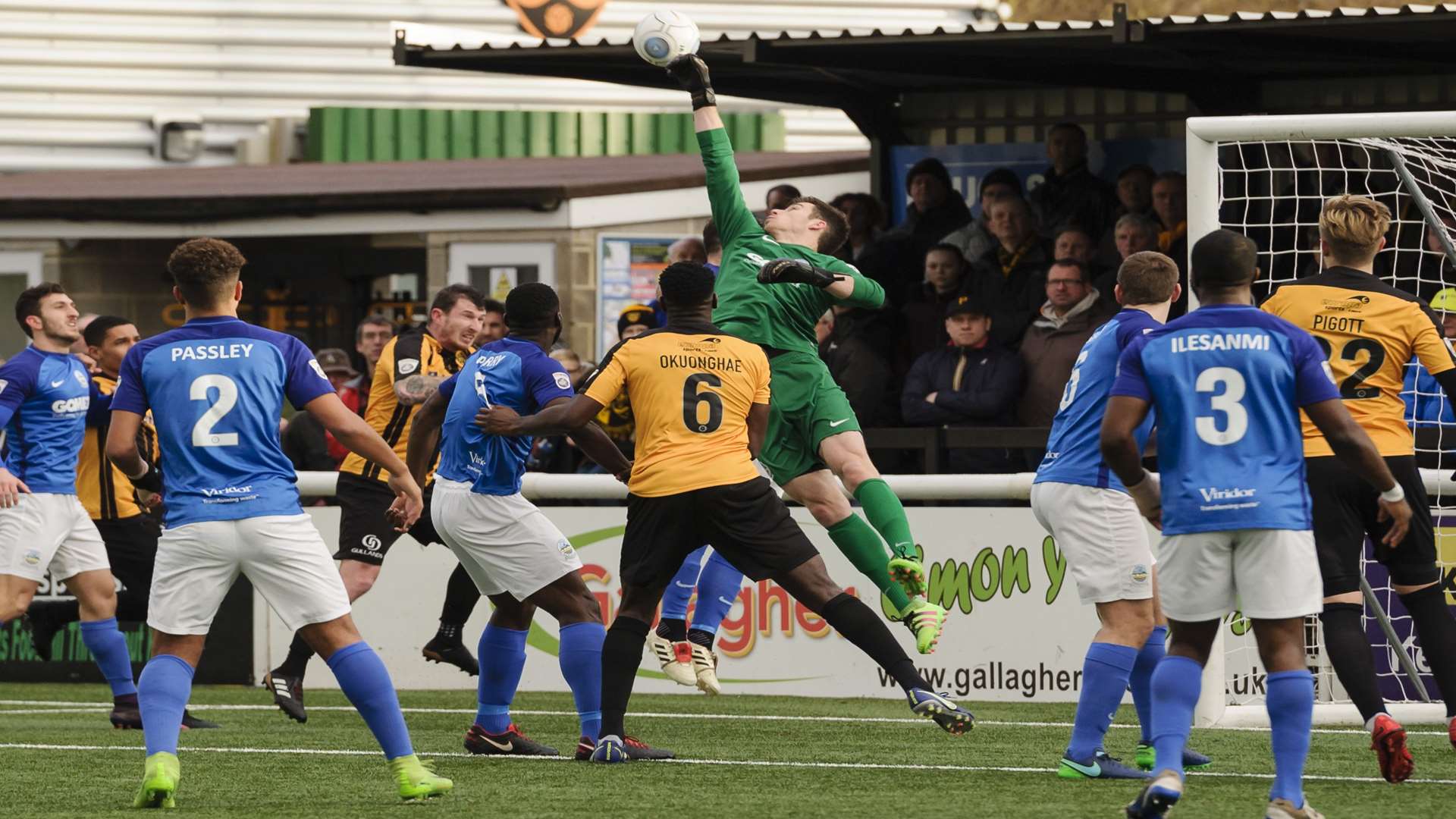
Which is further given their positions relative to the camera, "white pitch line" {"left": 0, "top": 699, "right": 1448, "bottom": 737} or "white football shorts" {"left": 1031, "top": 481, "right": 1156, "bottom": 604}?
"white pitch line" {"left": 0, "top": 699, "right": 1448, "bottom": 737}

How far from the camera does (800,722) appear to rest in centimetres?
1116

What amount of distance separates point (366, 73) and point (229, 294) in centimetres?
1622

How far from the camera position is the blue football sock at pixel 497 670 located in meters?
9.43

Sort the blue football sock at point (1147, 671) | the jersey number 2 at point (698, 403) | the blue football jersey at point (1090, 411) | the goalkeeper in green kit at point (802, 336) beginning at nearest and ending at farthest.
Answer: the blue football jersey at point (1090, 411), the blue football sock at point (1147, 671), the jersey number 2 at point (698, 403), the goalkeeper in green kit at point (802, 336)

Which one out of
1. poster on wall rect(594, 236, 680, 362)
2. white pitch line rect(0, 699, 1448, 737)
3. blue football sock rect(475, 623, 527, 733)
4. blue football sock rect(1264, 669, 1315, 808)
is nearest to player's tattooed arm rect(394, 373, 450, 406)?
white pitch line rect(0, 699, 1448, 737)

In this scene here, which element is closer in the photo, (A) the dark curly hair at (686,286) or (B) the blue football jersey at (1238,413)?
(B) the blue football jersey at (1238,413)

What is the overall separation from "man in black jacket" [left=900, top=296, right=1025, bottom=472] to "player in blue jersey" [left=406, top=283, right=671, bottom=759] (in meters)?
4.28

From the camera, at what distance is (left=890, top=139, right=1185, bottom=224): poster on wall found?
1579cm

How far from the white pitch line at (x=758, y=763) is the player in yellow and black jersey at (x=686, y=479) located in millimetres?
379

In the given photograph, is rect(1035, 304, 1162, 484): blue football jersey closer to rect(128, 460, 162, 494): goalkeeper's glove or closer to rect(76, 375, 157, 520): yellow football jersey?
rect(128, 460, 162, 494): goalkeeper's glove

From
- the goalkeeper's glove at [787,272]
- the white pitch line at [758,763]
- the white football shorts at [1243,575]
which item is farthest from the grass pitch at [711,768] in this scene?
the goalkeeper's glove at [787,272]

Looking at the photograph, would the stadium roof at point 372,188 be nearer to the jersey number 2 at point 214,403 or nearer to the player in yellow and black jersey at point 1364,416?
the player in yellow and black jersey at point 1364,416

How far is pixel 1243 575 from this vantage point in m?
6.87

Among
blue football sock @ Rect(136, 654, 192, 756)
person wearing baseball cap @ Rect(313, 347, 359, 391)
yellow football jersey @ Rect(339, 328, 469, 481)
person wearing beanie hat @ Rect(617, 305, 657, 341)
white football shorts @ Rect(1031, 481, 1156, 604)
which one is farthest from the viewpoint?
person wearing baseball cap @ Rect(313, 347, 359, 391)
